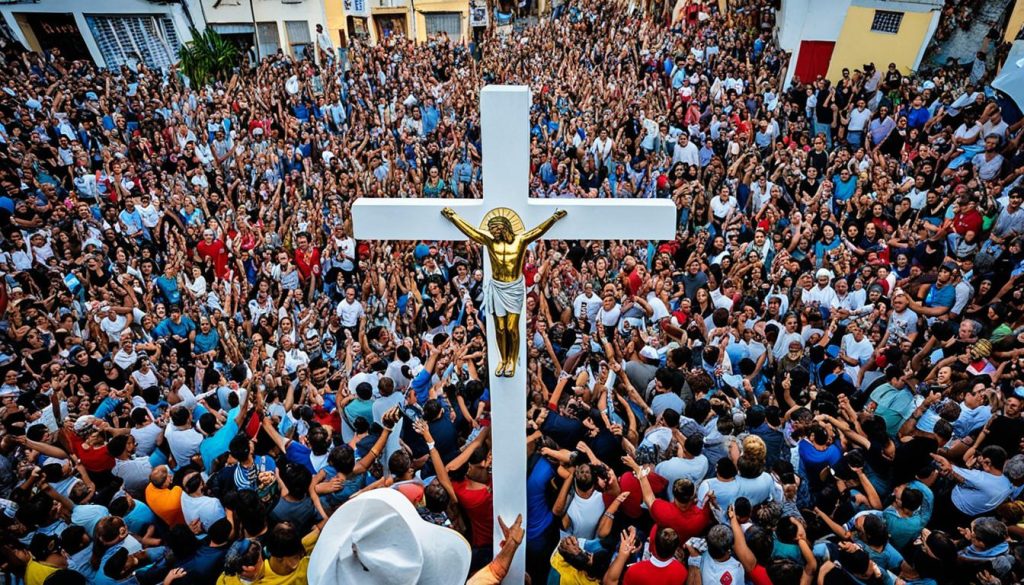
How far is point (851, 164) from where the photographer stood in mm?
9836

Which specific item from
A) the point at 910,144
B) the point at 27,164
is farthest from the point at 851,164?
the point at 27,164

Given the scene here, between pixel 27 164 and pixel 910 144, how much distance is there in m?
13.8

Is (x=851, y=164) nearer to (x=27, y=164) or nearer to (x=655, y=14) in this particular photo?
(x=27, y=164)

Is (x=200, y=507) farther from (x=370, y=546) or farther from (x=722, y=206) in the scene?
(x=722, y=206)

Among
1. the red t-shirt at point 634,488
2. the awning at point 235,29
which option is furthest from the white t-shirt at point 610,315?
the awning at point 235,29

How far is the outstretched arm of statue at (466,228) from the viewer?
3.78 m

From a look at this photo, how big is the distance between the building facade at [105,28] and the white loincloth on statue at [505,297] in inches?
705

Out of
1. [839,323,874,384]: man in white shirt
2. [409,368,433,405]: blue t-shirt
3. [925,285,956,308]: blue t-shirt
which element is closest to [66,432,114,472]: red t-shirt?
[409,368,433,405]: blue t-shirt

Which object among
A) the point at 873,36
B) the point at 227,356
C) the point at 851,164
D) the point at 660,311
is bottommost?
the point at 227,356

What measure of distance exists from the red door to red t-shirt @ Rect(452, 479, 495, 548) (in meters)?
13.4

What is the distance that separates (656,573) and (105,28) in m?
21.6

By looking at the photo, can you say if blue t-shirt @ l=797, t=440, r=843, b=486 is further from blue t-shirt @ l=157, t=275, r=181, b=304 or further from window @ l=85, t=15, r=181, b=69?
window @ l=85, t=15, r=181, b=69

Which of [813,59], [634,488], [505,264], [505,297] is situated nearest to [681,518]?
[634,488]

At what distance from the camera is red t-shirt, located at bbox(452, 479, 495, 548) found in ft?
14.6
